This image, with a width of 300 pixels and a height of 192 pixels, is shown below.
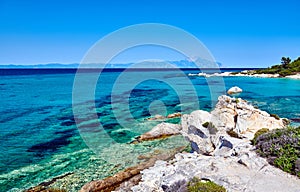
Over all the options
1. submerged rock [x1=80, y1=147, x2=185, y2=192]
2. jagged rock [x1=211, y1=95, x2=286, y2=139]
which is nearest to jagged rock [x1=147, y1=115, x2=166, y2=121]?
jagged rock [x1=211, y1=95, x2=286, y2=139]

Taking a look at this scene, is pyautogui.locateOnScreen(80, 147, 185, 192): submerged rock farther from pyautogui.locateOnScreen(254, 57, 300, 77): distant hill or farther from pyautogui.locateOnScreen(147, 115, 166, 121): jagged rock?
pyautogui.locateOnScreen(254, 57, 300, 77): distant hill

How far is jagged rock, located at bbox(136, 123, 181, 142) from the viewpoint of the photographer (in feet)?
89.4

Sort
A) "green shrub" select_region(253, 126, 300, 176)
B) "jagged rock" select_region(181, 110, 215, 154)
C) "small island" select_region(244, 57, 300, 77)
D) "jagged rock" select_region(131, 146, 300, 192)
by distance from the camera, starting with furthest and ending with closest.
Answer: "small island" select_region(244, 57, 300, 77) → "jagged rock" select_region(181, 110, 215, 154) → "green shrub" select_region(253, 126, 300, 176) → "jagged rock" select_region(131, 146, 300, 192)

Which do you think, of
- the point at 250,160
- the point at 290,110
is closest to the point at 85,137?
the point at 250,160

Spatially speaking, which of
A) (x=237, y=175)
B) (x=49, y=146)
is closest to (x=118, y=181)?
(x=237, y=175)

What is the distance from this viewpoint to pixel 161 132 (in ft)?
92.0

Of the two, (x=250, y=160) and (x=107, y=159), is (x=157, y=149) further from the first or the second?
(x=250, y=160)

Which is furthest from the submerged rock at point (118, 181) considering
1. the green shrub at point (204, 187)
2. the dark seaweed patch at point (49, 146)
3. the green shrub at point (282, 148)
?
the dark seaweed patch at point (49, 146)

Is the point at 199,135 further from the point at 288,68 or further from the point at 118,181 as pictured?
the point at 288,68

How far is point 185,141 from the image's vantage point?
25547 mm

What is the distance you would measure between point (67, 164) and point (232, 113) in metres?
17.1

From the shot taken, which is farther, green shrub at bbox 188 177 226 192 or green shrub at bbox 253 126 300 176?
green shrub at bbox 253 126 300 176

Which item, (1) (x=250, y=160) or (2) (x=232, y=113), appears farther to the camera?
(2) (x=232, y=113)

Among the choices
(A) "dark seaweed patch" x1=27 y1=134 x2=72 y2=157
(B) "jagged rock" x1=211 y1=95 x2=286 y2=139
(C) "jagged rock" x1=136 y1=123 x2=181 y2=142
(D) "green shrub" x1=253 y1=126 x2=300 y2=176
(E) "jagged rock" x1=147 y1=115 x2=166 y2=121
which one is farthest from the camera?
(E) "jagged rock" x1=147 y1=115 x2=166 y2=121
